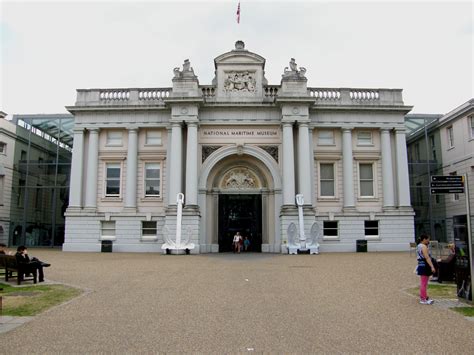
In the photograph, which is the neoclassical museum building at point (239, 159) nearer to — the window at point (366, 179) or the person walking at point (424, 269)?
the window at point (366, 179)

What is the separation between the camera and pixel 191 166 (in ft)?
89.9

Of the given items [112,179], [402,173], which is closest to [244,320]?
[112,179]

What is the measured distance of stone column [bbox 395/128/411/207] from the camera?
28812mm

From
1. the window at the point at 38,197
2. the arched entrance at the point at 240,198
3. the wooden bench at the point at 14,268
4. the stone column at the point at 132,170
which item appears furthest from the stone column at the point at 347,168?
the window at the point at 38,197

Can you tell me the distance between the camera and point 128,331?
7055mm

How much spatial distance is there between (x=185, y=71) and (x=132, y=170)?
289 inches

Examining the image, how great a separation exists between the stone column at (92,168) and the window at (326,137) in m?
15.1

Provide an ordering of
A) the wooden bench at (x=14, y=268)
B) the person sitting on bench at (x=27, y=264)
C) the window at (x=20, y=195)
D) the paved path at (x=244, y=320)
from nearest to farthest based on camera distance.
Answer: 1. the paved path at (x=244, y=320)
2. the wooden bench at (x=14, y=268)
3. the person sitting on bench at (x=27, y=264)
4. the window at (x=20, y=195)

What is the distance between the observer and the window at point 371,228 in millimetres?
28828

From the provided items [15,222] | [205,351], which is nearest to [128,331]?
[205,351]

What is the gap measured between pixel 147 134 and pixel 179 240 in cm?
836

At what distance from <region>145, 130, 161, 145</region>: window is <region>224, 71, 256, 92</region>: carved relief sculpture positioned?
5545mm

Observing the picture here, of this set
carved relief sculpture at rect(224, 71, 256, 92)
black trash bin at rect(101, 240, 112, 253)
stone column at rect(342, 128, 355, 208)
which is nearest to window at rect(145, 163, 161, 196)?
black trash bin at rect(101, 240, 112, 253)

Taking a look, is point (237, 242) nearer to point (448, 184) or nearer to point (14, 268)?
point (14, 268)
